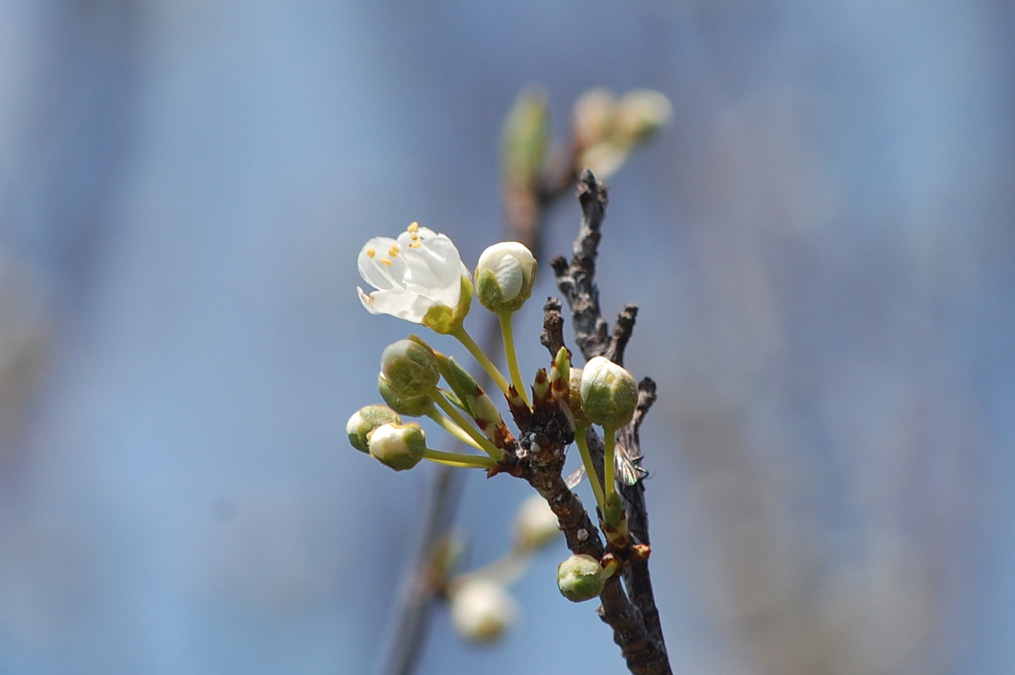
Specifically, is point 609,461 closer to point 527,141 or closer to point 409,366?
point 409,366

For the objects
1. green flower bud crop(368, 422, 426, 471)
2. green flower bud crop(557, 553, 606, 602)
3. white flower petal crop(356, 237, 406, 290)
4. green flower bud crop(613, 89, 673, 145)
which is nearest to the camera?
green flower bud crop(557, 553, 606, 602)

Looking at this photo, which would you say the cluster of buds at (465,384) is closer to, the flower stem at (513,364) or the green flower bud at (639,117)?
the flower stem at (513,364)

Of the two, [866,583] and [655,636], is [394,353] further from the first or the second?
[866,583]

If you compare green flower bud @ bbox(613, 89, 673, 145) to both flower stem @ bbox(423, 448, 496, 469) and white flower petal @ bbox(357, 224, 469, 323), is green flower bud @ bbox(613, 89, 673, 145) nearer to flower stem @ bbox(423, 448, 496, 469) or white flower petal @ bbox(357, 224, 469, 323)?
white flower petal @ bbox(357, 224, 469, 323)

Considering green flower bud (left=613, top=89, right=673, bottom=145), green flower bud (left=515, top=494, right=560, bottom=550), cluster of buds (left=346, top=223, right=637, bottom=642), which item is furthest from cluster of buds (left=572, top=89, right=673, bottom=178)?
cluster of buds (left=346, top=223, right=637, bottom=642)

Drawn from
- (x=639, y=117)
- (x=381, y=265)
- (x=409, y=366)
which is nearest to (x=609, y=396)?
(x=409, y=366)

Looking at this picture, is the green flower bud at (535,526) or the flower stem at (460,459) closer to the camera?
the flower stem at (460,459)

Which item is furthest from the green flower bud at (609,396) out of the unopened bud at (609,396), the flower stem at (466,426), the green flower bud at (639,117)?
the green flower bud at (639,117)
